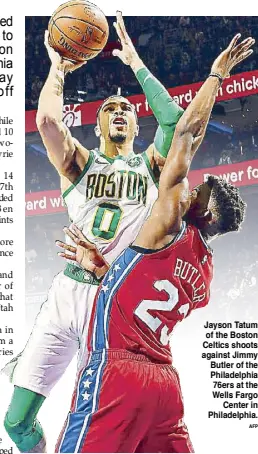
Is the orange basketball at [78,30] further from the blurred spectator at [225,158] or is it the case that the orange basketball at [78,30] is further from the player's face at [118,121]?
the blurred spectator at [225,158]

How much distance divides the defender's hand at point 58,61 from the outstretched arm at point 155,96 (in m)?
0.19

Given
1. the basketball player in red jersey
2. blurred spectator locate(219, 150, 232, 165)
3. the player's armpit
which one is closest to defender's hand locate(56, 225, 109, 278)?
the basketball player in red jersey

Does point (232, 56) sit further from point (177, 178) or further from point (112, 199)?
point (112, 199)

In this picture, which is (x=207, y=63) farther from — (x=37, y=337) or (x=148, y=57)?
(x=37, y=337)

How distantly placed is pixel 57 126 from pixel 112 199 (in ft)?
1.19

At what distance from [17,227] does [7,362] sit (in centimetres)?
54

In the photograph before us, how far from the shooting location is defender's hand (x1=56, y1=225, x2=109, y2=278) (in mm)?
2645

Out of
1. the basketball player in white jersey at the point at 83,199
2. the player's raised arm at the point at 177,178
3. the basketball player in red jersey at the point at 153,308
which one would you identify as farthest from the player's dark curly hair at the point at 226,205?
the basketball player in white jersey at the point at 83,199

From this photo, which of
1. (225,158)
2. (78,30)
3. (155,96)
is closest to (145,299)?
(225,158)

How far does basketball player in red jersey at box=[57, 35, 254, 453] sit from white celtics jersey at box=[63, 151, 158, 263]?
0.14 feet

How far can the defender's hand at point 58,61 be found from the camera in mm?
2721

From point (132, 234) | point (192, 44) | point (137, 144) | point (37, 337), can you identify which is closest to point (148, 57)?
point (192, 44)

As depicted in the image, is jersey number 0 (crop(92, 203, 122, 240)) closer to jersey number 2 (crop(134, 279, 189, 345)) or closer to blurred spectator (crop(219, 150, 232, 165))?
jersey number 2 (crop(134, 279, 189, 345))

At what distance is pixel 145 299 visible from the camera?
262 cm
